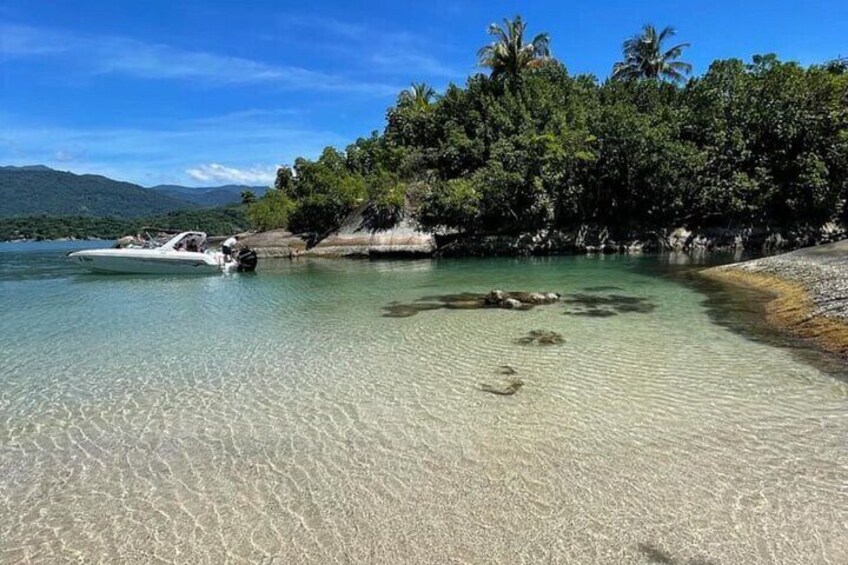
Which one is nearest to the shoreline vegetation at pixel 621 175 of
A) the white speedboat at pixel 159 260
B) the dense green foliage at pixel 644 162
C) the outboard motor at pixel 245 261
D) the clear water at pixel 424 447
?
the dense green foliage at pixel 644 162

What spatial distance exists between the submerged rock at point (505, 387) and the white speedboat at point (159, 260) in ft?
75.1

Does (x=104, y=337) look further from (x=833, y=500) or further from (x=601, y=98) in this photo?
(x=601, y=98)

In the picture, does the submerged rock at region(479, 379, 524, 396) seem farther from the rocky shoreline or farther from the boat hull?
the boat hull

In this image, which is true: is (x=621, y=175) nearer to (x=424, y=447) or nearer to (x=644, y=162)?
(x=644, y=162)

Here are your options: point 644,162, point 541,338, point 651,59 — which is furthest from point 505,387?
point 651,59

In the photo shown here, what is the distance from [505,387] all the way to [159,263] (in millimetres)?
24059

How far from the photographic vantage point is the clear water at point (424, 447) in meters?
4.05

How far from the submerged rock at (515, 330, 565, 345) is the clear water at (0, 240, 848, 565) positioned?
36 centimetres

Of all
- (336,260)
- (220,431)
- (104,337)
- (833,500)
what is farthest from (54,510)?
(336,260)

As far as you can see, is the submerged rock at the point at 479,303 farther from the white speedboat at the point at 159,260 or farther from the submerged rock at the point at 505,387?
the white speedboat at the point at 159,260

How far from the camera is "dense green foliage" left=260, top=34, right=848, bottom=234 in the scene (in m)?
32.1

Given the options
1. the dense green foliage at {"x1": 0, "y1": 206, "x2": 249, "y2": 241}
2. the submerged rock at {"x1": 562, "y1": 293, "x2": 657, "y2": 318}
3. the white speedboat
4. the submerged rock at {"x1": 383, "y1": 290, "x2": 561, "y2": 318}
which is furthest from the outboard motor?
the dense green foliage at {"x1": 0, "y1": 206, "x2": 249, "y2": 241}

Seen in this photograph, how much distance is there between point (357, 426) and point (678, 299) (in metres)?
12.1

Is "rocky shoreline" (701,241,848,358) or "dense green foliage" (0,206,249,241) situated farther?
"dense green foliage" (0,206,249,241)
